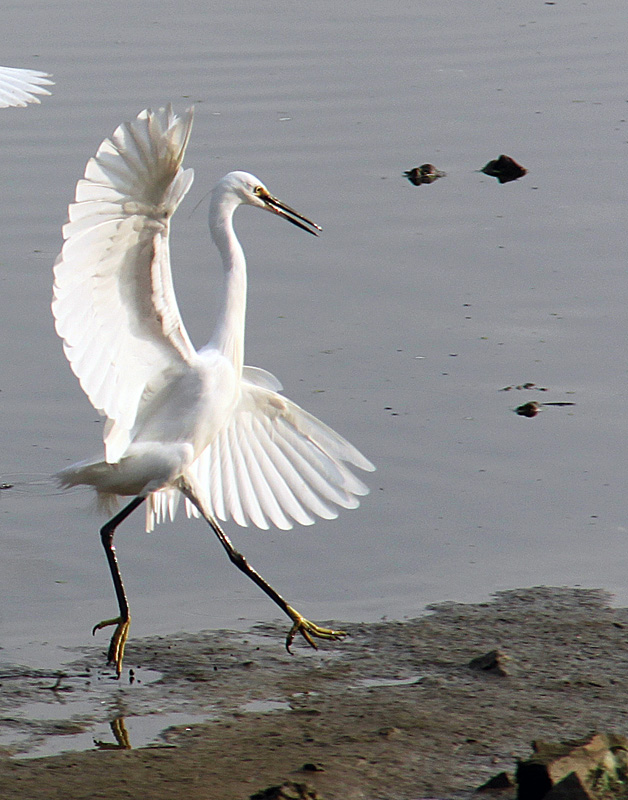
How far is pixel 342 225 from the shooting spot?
10898 mm

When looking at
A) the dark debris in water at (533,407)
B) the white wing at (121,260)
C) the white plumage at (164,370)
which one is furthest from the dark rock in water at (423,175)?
the white wing at (121,260)

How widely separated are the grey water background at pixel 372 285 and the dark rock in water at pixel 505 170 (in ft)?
0.33

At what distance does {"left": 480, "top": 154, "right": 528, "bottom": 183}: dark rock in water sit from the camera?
38.9 feet

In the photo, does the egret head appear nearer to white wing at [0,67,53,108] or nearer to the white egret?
the white egret

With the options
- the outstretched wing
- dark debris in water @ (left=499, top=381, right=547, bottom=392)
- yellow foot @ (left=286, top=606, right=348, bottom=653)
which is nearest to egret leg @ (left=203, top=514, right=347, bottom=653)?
yellow foot @ (left=286, top=606, right=348, bottom=653)

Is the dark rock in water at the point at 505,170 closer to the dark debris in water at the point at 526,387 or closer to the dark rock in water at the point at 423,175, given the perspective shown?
the dark rock in water at the point at 423,175

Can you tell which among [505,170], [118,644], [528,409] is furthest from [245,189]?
[505,170]

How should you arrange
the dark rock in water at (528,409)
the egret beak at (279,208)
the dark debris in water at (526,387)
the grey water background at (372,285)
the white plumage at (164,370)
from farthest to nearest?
the dark debris in water at (526,387) → the dark rock in water at (528,409) → the grey water background at (372,285) → the egret beak at (279,208) → the white plumage at (164,370)

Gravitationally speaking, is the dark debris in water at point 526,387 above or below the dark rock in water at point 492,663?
above

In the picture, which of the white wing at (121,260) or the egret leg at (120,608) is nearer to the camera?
the white wing at (121,260)

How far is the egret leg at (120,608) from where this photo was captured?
5.94 metres

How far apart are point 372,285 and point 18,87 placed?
2643 millimetres

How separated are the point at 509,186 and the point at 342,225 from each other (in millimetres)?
1723

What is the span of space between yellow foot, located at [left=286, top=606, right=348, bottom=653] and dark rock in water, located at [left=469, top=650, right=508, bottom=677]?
62 centimetres
